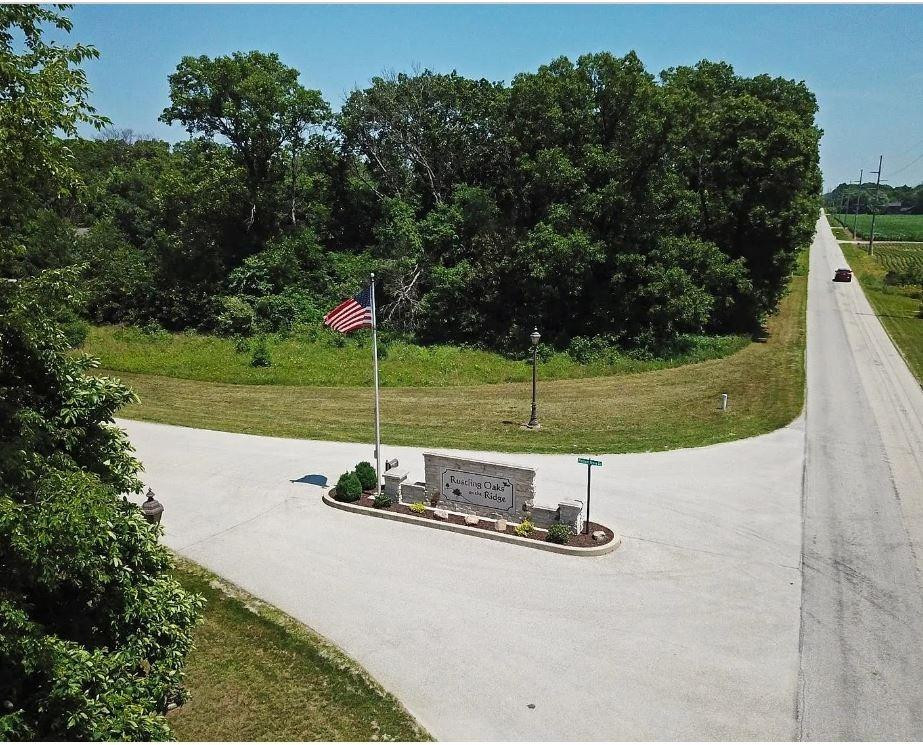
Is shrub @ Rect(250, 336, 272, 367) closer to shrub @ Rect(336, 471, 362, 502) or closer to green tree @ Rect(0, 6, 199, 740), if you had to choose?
shrub @ Rect(336, 471, 362, 502)

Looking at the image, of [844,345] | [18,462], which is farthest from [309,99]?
[18,462]

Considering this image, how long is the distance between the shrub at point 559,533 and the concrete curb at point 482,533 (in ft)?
0.41

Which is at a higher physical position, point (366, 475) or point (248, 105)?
point (248, 105)

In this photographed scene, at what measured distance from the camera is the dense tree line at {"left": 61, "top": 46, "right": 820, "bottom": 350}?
32.9 meters

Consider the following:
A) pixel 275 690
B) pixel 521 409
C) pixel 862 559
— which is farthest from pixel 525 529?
pixel 521 409

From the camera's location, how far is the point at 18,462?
260 inches

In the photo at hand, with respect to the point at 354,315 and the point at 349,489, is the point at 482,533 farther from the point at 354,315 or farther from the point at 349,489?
the point at 354,315

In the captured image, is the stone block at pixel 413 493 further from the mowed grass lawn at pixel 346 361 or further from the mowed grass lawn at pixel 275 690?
the mowed grass lawn at pixel 346 361

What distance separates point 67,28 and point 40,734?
7127mm

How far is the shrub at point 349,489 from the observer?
607 inches

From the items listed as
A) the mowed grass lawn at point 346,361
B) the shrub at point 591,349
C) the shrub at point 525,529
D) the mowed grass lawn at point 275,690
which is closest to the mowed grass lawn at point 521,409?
the mowed grass lawn at point 346,361

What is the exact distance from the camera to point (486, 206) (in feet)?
120

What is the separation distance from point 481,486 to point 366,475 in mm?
2962

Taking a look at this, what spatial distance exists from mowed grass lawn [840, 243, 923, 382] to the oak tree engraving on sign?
21.3 meters
